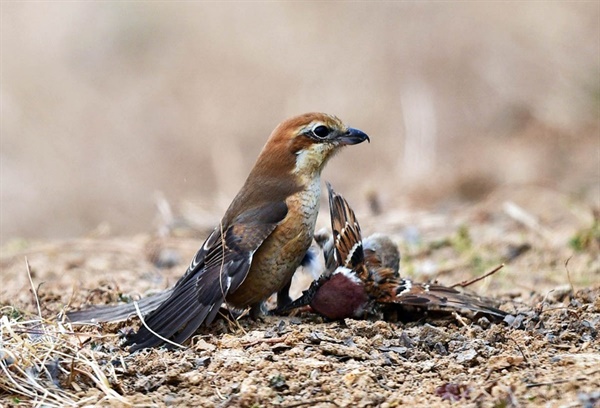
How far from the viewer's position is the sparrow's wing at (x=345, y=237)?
534 cm

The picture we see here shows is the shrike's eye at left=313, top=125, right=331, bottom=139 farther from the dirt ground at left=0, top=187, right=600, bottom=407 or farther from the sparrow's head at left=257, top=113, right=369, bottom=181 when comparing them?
the dirt ground at left=0, top=187, right=600, bottom=407

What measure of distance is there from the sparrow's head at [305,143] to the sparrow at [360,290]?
288 mm

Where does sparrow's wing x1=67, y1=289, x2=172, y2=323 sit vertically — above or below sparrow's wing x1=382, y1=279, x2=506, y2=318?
above

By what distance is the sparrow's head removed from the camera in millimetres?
5582

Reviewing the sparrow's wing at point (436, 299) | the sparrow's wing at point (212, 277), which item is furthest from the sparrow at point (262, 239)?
the sparrow's wing at point (436, 299)

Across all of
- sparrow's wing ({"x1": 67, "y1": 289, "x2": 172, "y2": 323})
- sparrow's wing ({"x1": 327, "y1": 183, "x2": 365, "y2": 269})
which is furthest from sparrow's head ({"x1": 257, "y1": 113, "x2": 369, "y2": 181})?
sparrow's wing ({"x1": 67, "y1": 289, "x2": 172, "y2": 323})

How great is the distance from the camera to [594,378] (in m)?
3.71

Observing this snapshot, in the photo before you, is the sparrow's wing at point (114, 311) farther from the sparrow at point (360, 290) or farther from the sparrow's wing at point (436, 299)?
the sparrow's wing at point (436, 299)

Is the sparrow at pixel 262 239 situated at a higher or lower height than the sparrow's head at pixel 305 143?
lower

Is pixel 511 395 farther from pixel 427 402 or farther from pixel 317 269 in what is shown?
pixel 317 269

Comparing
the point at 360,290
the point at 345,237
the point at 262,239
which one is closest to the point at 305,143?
the point at 345,237

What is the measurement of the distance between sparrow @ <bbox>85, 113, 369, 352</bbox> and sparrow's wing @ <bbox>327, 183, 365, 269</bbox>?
126 mm

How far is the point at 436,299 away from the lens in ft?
16.7

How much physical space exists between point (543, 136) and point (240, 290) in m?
8.97
